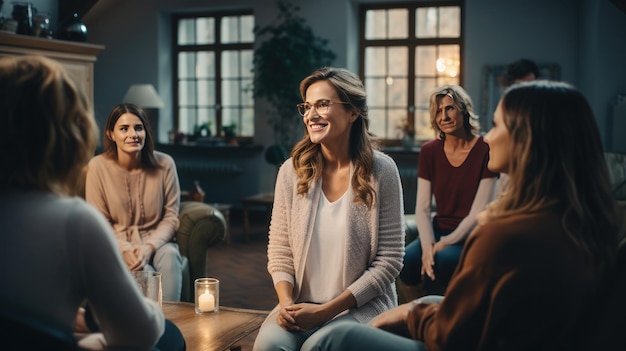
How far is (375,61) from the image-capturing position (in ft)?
25.6

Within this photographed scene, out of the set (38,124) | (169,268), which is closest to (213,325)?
(169,268)

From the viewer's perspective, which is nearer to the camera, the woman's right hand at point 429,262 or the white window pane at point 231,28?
the woman's right hand at point 429,262

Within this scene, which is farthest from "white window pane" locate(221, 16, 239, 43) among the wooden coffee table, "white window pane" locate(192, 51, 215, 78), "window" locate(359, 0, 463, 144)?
the wooden coffee table

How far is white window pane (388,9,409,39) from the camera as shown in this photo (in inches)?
300

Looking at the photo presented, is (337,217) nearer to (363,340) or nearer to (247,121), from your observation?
(363,340)

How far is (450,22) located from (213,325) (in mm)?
5652

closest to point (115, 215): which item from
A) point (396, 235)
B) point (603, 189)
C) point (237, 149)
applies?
point (396, 235)

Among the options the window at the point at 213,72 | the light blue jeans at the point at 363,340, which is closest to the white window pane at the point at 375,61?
the window at the point at 213,72

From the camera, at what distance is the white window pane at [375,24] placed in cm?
770

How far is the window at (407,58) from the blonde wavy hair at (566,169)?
6.18 metres

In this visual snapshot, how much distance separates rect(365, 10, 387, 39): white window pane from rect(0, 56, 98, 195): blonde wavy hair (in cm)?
666

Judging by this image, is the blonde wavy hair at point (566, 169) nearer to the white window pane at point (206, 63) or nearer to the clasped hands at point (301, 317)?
the clasped hands at point (301, 317)

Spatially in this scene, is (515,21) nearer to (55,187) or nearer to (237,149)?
(237,149)

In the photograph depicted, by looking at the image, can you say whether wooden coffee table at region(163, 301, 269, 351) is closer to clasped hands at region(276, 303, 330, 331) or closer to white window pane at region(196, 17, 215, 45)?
clasped hands at region(276, 303, 330, 331)
